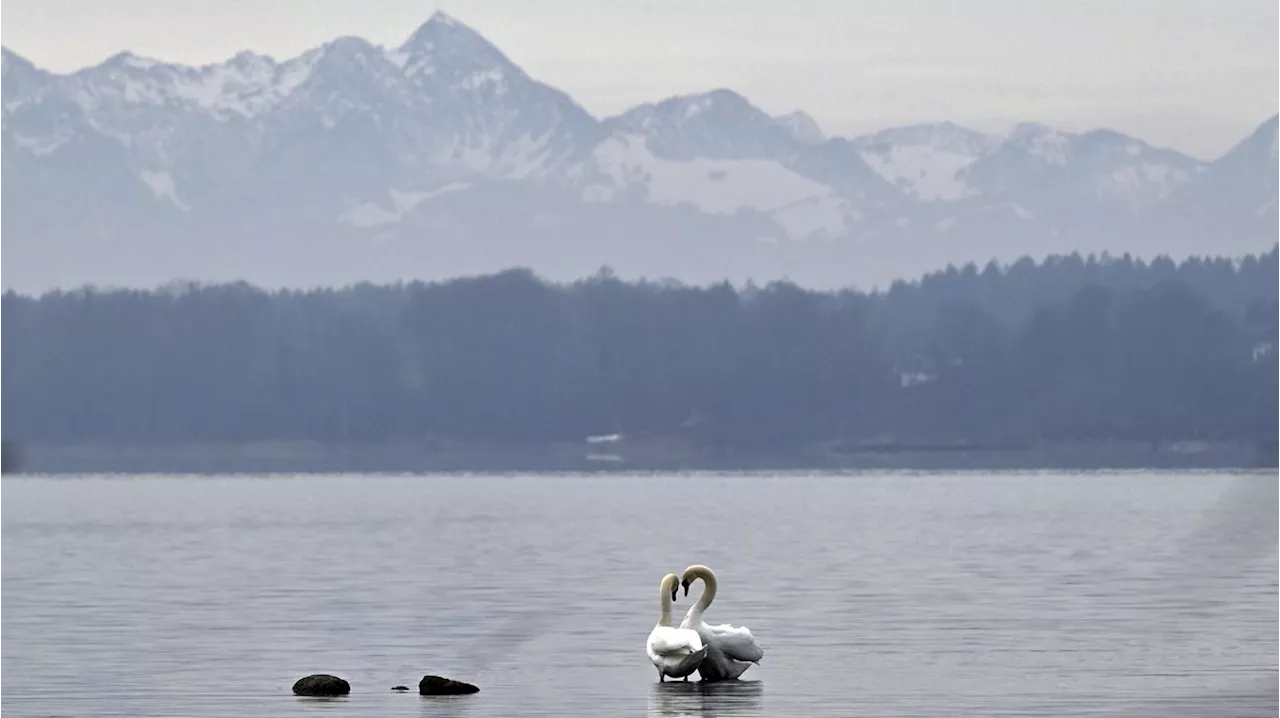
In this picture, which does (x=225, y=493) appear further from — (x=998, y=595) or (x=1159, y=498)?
(x=998, y=595)

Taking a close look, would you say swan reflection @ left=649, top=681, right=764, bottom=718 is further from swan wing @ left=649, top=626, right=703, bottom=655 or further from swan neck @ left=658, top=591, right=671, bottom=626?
swan neck @ left=658, top=591, right=671, bottom=626

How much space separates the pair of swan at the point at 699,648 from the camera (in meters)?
39.6

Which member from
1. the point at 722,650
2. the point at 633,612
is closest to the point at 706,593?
the point at 722,650

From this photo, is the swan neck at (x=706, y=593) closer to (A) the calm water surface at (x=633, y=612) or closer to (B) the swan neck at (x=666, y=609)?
(B) the swan neck at (x=666, y=609)

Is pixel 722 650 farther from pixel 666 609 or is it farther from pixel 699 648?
pixel 666 609

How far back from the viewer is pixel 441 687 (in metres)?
38.3

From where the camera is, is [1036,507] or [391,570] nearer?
[391,570]

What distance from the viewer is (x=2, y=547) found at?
90.0 metres

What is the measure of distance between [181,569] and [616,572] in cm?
1177

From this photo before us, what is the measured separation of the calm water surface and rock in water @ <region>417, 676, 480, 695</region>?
0.33m

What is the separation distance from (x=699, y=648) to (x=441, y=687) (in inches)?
146

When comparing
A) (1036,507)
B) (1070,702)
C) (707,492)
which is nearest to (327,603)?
(1070,702)

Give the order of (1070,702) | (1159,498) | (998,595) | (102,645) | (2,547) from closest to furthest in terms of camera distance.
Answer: (1070,702)
(102,645)
(998,595)
(2,547)
(1159,498)

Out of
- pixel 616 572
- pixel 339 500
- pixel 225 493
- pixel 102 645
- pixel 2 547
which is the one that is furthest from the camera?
pixel 225 493
